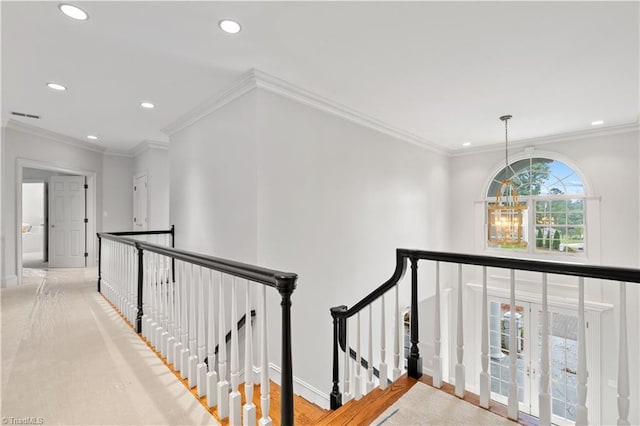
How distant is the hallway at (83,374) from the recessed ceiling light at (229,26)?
2.59 meters

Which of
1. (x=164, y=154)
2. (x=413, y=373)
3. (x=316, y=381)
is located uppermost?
(x=164, y=154)

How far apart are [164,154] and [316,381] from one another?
518cm

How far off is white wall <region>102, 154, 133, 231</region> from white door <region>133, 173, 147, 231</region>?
0.68ft

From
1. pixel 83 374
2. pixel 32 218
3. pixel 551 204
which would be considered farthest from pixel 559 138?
pixel 32 218

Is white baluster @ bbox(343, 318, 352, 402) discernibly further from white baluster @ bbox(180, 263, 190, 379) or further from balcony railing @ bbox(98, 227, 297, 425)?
white baluster @ bbox(180, 263, 190, 379)

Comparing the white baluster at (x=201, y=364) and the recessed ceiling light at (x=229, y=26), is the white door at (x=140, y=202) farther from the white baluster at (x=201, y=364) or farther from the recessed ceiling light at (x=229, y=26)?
the white baluster at (x=201, y=364)

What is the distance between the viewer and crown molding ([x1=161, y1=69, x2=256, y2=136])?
123 inches

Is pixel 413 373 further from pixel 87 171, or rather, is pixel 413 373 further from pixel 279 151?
pixel 87 171

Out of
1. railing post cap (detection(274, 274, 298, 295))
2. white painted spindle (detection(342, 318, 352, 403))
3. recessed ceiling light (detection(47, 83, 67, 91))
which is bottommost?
white painted spindle (detection(342, 318, 352, 403))

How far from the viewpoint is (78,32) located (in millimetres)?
2404

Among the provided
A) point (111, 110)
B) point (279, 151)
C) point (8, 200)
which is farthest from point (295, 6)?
point (8, 200)

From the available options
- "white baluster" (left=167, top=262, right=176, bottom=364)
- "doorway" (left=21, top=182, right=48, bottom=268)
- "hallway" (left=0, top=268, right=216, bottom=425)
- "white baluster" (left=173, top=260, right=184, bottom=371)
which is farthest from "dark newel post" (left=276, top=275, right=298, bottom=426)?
"doorway" (left=21, top=182, right=48, bottom=268)

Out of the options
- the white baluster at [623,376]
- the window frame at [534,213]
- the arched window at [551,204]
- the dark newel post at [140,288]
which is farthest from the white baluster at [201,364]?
the window frame at [534,213]

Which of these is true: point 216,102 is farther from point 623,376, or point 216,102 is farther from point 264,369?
point 623,376
